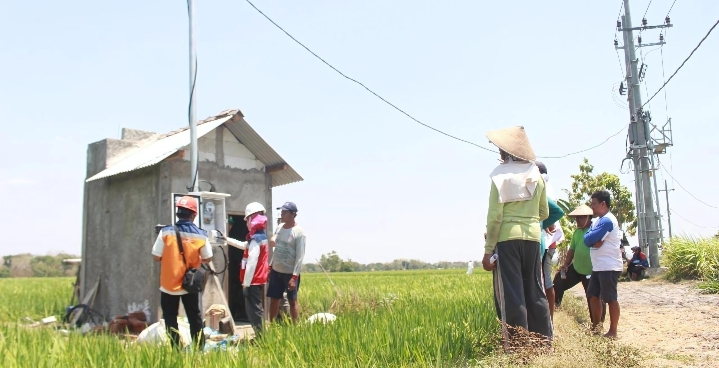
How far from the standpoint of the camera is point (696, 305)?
8.59 m

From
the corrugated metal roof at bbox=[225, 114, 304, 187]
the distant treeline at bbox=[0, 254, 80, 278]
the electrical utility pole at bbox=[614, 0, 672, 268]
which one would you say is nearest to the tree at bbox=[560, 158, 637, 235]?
the electrical utility pole at bbox=[614, 0, 672, 268]

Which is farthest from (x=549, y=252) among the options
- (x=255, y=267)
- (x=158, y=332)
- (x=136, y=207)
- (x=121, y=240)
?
(x=121, y=240)

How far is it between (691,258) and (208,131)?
1073cm

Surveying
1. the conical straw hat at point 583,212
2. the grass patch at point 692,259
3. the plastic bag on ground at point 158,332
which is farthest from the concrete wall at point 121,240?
the grass patch at point 692,259

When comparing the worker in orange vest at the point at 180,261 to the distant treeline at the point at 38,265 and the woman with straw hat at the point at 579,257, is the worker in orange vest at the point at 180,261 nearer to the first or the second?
the woman with straw hat at the point at 579,257

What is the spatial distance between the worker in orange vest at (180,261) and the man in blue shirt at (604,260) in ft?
12.5

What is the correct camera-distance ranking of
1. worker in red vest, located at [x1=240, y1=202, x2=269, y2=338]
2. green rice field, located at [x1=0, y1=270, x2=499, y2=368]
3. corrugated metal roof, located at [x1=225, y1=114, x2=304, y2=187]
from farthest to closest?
corrugated metal roof, located at [x1=225, y1=114, x2=304, y2=187] < worker in red vest, located at [x1=240, y1=202, x2=269, y2=338] < green rice field, located at [x1=0, y1=270, x2=499, y2=368]

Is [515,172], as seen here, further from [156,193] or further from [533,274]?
[156,193]

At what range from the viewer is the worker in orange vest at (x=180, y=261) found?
557 centimetres

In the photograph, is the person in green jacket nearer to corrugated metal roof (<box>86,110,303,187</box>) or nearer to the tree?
corrugated metal roof (<box>86,110,303,187</box>)

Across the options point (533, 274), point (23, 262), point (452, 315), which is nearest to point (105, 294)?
point (452, 315)

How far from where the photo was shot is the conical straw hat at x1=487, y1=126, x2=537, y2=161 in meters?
4.71

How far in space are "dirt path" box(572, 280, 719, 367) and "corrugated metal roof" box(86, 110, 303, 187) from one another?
538 cm

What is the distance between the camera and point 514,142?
15.6 feet
